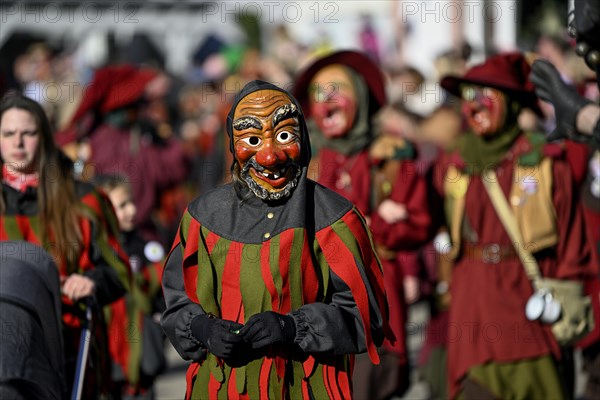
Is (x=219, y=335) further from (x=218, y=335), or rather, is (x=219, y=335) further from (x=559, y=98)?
(x=559, y=98)

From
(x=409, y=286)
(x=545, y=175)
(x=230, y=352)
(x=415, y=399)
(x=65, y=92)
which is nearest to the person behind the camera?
(x=230, y=352)

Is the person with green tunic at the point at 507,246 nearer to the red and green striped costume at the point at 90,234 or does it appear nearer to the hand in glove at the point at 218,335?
the red and green striped costume at the point at 90,234

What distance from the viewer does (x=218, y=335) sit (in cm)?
524

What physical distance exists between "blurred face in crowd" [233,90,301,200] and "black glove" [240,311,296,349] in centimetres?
47

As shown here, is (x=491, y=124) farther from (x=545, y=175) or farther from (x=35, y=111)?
(x=35, y=111)

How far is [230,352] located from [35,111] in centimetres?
233

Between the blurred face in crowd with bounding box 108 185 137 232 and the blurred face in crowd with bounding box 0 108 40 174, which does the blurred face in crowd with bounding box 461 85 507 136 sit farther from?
the blurred face in crowd with bounding box 0 108 40 174

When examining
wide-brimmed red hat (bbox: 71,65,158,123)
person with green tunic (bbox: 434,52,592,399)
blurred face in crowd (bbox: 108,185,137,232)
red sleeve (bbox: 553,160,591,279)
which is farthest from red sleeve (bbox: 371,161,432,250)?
wide-brimmed red hat (bbox: 71,65,158,123)

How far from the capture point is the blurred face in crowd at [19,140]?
7.01 meters

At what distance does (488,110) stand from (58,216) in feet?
8.91

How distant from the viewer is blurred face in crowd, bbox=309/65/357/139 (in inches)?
350

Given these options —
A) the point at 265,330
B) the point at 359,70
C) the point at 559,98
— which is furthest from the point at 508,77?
the point at 265,330

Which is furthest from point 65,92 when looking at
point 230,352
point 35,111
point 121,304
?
point 230,352

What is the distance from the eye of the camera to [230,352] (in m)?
5.21
